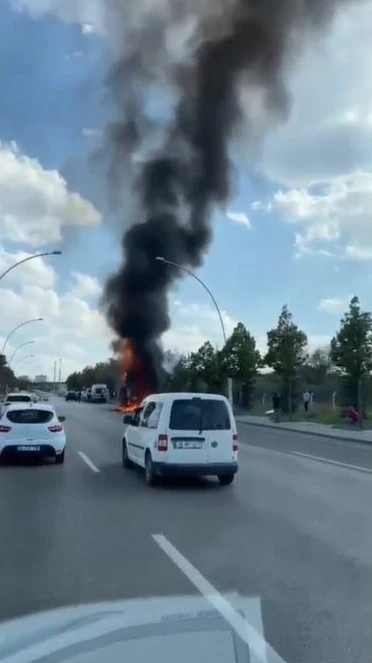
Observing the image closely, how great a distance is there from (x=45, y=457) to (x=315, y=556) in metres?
12.8

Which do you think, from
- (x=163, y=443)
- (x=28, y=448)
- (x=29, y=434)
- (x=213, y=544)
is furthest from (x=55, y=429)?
(x=213, y=544)

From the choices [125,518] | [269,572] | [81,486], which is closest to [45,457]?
[81,486]

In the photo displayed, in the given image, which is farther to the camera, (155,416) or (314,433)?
(314,433)

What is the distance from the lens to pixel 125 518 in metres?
11.0

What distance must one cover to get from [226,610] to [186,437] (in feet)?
28.3

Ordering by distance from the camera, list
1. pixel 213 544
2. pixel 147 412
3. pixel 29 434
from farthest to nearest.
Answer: pixel 29 434, pixel 147 412, pixel 213 544

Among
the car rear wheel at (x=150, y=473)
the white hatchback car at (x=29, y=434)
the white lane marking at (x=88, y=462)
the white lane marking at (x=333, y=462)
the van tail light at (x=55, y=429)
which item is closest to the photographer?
the car rear wheel at (x=150, y=473)

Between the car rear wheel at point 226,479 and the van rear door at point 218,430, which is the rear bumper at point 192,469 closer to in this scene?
the van rear door at point 218,430

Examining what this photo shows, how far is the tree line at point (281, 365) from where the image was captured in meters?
35.9

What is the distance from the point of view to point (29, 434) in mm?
18531

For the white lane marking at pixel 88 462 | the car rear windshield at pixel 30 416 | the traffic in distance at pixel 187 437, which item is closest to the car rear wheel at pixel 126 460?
the white lane marking at pixel 88 462

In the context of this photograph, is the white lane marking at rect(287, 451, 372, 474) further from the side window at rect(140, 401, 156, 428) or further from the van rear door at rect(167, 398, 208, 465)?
the side window at rect(140, 401, 156, 428)

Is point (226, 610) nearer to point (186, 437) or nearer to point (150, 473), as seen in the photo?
point (186, 437)

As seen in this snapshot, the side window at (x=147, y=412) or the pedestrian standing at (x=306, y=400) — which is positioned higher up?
the pedestrian standing at (x=306, y=400)
